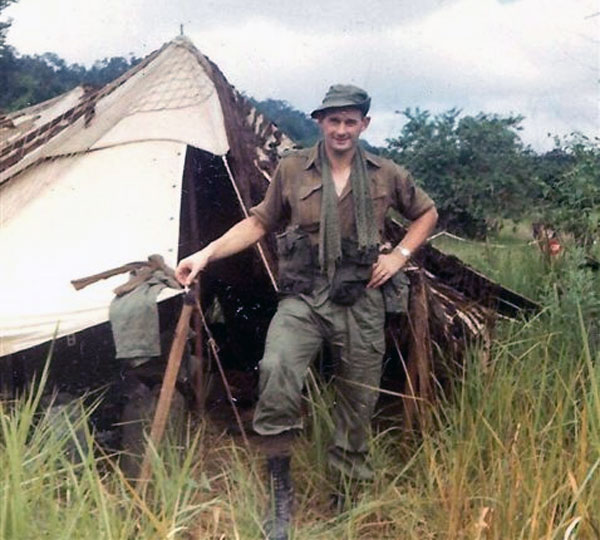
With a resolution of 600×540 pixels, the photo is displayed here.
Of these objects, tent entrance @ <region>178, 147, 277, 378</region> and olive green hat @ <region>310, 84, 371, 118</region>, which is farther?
tent entrance @ <region>178, 147, 277, 378</region>

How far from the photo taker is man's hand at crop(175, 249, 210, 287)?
12.4 feet

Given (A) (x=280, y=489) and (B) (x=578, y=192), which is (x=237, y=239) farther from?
(B) (x=578, y=192)

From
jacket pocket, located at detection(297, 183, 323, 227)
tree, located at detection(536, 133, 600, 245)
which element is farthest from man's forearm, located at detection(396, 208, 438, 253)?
tree, located at detection(536, 133, 600, 245)

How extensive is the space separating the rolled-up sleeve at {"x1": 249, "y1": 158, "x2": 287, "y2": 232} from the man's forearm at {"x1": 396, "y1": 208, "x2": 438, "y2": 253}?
0.54 meters

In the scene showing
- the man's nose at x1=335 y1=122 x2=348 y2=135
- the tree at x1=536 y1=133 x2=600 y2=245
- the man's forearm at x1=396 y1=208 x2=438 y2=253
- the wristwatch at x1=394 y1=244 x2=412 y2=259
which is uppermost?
the man's nose at x1=335 y1=122 x2=348 y2=135

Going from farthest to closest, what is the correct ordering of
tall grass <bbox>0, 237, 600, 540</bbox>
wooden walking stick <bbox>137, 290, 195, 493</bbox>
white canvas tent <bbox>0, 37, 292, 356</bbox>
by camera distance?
white canvas tent <bbox>0, 37, 292, 356</bbox> < wooden walking stick <bbox>137, 290, 195, 493</bbox> < tall grass <bbox>0, 237, 600, 540</bbox>

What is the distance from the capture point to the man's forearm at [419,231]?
13.5ft

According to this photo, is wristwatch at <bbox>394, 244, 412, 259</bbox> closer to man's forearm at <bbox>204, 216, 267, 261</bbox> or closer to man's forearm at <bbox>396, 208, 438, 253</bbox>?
man's forearm at <bbox>396, 208, 438, 253</bbox>

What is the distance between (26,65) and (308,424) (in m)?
15.2

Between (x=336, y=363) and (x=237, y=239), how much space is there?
2.19 feet

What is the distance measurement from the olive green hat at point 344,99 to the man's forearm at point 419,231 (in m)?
0.53

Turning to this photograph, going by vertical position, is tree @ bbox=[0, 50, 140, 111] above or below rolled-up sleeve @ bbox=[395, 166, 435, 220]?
above

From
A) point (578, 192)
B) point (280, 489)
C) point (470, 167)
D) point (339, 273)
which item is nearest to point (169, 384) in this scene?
point (280, 489)

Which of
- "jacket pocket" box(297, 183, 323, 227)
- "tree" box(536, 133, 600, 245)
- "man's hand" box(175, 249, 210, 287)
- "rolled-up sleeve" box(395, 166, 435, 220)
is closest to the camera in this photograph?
"man's hand" box(175, 249, 210, 287)
